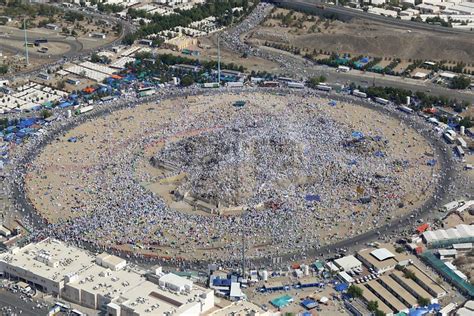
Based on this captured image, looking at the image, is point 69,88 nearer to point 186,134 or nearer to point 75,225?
point 186,134

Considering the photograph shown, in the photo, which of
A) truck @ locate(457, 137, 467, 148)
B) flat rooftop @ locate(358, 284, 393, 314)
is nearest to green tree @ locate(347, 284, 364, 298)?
flat rooftop @ locate(358, 284, 393, 314)

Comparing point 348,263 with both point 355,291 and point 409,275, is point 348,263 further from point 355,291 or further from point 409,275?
point 409,275

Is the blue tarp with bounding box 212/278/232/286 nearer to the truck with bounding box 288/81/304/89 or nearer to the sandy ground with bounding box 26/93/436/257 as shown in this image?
the sandy ground with bounding box 26/93/436/257

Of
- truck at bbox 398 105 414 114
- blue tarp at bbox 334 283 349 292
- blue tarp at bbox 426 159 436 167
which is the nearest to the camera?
blue tarp at bbox 334 283 349 292

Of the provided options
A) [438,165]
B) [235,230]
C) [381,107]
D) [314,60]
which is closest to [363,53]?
[314,60]

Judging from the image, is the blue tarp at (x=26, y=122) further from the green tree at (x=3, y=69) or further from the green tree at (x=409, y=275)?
the green tree at (x=409, y=275)

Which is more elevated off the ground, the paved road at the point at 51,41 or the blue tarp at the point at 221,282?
the paved road at the point at 51,41

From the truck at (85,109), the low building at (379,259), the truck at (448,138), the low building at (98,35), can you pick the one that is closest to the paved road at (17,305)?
the low building at (379,259)
